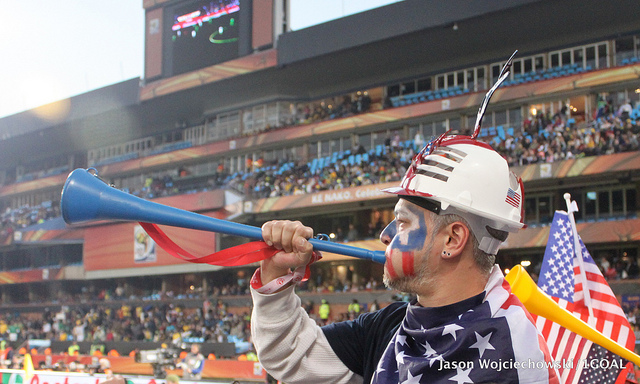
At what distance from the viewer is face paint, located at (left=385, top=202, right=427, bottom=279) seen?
88.7 inches

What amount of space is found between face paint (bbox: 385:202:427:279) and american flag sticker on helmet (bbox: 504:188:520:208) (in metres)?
0.31

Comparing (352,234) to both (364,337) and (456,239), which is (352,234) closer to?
(364,337)

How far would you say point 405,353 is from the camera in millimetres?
2211

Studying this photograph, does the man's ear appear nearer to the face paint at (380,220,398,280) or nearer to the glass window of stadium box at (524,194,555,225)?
the face paint at (380,220,398,280)

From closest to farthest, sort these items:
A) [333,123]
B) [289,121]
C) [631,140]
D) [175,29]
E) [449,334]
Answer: [449,334] → [631,140] → [333,123] → [289,121] → [175,29]

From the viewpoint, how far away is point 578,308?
643 centimetres

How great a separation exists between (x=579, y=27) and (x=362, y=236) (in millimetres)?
14886

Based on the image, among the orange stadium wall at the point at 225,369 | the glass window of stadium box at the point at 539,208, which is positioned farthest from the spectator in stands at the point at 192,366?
the glass window of stadium box at the point at 539,208

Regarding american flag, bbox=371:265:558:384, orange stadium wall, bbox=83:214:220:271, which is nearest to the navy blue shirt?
american flag, bbox=371:265:558:384

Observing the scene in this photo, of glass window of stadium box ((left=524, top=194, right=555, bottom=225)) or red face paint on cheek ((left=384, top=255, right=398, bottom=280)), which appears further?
glass window of stadium box ((left=524, top=194, right=555, bottom=225))

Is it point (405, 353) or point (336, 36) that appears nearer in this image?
point (405, 353)

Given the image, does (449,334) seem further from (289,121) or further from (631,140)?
(289,121)

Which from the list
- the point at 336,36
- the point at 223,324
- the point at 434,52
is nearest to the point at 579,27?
the point at 434,52

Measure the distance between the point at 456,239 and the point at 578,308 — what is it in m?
4.80
